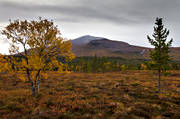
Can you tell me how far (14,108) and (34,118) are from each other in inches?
137

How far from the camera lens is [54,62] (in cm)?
1291

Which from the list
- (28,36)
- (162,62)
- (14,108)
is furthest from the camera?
(162,62)

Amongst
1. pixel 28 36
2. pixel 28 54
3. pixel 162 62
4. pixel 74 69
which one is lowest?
pixel 74 69

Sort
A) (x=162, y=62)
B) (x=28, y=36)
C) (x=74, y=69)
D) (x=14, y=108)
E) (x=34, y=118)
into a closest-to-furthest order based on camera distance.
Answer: (x=34, y=118)
(x=14, y=108)
(x=28, y=36)
(x=162, y=62)
(x=74, y=69)

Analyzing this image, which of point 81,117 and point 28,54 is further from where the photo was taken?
point 28,54

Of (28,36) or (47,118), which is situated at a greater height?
(28,36)

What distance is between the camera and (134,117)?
7.98 meters

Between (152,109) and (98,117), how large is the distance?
526 centimetres

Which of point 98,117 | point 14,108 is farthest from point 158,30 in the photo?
point 14,108

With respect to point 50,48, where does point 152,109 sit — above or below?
below

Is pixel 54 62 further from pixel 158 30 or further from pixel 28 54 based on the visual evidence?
pixel 158 30

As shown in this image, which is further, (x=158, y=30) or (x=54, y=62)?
(x=158, y=30)

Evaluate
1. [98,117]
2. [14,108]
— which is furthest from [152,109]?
[14,108]

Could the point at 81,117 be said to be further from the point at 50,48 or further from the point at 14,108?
the point at 50,48
